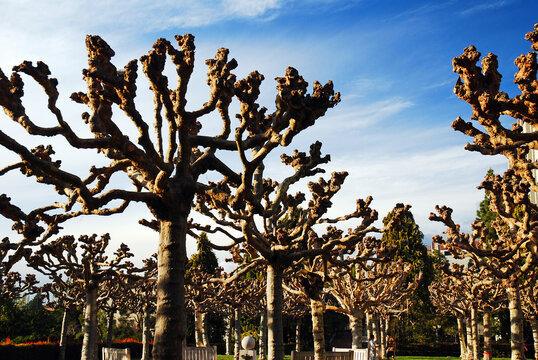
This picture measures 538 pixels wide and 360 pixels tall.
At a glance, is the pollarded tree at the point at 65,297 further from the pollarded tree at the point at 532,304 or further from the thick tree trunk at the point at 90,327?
the pollarded tree at the point at 532,304

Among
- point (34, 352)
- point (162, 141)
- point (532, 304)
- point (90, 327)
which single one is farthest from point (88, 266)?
point (532, 304)

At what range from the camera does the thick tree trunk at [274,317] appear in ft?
35.6

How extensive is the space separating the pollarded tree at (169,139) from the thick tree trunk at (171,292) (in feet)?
0.04

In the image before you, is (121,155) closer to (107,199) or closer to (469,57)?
(107,199)

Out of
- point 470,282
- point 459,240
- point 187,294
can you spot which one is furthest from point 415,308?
point 459,240

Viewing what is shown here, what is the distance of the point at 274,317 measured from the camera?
11008 mm

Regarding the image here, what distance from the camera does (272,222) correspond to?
13992 millimetres

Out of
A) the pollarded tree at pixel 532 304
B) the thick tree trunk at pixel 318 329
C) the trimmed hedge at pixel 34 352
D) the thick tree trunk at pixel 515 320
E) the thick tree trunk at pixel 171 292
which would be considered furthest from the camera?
the pollarded tree at pixel 532 304

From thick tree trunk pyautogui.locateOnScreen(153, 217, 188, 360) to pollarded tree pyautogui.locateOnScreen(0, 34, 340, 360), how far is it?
13mm

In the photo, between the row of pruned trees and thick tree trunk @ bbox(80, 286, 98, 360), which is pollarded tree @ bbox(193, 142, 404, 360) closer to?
the row of pruned trees

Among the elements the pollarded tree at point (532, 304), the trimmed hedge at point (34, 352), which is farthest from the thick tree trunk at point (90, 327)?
the pollarded tree at point (532, 304)

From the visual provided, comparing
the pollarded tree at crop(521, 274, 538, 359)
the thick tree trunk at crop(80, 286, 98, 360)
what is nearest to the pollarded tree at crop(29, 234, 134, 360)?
the thick tree trunk at crop(80, 286, 98, 360)

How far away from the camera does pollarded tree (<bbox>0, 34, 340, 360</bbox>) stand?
21.1 ft

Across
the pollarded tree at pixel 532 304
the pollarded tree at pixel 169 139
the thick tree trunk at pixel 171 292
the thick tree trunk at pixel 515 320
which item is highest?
the pollarded tree at pixel 169 139
